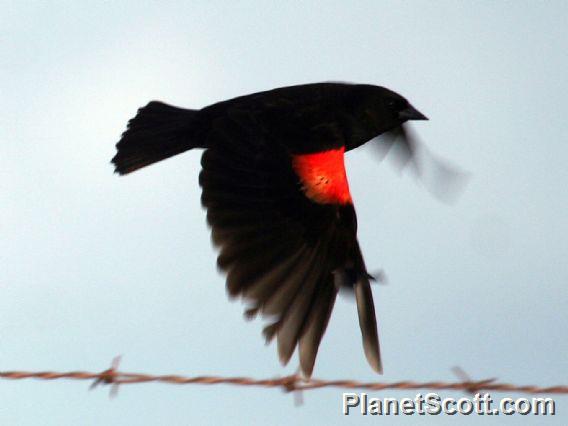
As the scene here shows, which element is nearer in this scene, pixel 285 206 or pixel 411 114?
pixel 285 206

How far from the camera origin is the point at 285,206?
512 cm

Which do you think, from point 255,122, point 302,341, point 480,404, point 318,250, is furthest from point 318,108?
point 480,404

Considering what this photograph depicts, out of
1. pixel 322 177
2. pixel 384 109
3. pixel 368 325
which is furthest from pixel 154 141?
pixel 368 325

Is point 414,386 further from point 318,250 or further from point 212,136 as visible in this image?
point 212,136

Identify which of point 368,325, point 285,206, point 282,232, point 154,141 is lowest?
point 368,325

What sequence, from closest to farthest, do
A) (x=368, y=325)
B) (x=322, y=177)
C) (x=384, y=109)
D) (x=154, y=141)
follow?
(x=368, y=325) → (x=322, y=177) → (x=154, y=141) → (x=384, y=109)

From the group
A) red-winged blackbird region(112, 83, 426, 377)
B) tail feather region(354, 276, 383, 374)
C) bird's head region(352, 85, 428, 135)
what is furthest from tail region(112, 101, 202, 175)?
tail feather region(354, 276, 383, 374)

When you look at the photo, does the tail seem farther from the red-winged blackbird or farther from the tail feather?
the tail feather

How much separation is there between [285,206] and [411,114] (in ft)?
3.78

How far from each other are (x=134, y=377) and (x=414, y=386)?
33.2 inches

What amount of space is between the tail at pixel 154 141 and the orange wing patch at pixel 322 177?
748 mm

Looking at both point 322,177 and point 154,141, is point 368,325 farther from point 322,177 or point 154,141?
point 154,141

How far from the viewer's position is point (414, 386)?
10.6ft

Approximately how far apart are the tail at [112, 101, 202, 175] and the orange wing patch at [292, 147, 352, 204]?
0.75 metres
